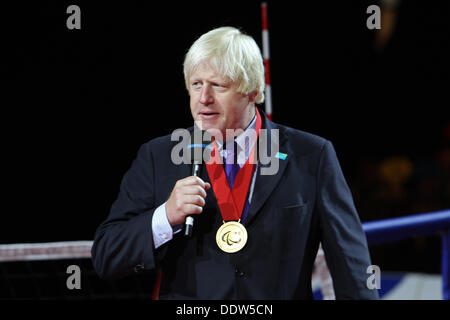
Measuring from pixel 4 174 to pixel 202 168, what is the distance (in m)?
4.44

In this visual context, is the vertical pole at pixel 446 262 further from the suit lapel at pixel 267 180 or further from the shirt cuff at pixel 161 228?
the shirt cuff at pixel 161 228

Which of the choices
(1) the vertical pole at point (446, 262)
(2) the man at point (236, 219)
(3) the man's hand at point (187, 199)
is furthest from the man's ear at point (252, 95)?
(1) the vertical pole at point (446, 262)

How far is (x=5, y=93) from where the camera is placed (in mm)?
4715

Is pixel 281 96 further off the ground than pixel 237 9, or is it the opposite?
pixel 237 9

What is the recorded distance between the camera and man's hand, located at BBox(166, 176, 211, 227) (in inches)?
55.1

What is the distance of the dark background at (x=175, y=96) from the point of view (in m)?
4.30

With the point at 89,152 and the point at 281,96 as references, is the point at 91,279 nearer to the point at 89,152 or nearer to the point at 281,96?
the point at 89,152

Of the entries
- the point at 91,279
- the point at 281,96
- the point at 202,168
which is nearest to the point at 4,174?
the point at 91,279

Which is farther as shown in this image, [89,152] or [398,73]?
[398,73]

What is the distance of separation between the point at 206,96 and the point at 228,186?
28cm

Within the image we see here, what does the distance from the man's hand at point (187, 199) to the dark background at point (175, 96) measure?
4.34 ft

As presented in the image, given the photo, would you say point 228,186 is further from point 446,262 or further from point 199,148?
point 446,262
